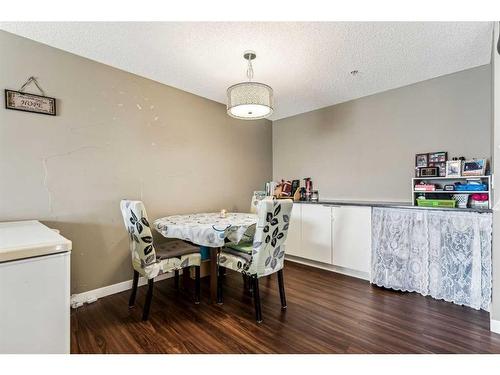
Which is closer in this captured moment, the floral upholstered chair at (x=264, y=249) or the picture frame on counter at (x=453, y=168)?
the floral upholstered chair at (x=264, y=249)

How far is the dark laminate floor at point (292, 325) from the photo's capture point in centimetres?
154

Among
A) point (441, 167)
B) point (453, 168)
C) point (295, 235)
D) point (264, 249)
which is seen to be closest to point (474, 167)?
point (453, 168)

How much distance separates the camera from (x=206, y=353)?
1.48 m

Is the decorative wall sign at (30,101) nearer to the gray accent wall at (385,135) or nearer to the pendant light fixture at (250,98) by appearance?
the pendant light fixture at (250,98)

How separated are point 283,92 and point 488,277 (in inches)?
104

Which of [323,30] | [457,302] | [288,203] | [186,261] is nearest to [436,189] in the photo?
[457,302]

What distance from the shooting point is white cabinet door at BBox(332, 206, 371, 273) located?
2641mm

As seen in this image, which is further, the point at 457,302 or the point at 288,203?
the point at 457,302

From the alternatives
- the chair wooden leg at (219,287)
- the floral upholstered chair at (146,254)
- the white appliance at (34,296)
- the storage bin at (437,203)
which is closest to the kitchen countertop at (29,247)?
the white appliance at (34,296)

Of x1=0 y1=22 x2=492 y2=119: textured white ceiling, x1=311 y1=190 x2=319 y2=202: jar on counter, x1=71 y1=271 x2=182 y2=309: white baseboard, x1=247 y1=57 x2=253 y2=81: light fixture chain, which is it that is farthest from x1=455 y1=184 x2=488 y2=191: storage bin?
x1=71 y1=271 x2=182 y2=309: white baseboard

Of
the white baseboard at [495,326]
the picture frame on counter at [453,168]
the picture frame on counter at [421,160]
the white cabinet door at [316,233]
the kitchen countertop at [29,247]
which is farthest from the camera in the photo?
the white cabinet door at [316,233]

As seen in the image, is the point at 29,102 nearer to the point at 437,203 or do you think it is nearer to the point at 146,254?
the point at 146,254

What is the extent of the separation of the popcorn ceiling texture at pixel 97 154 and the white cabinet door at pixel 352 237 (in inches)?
63.3
